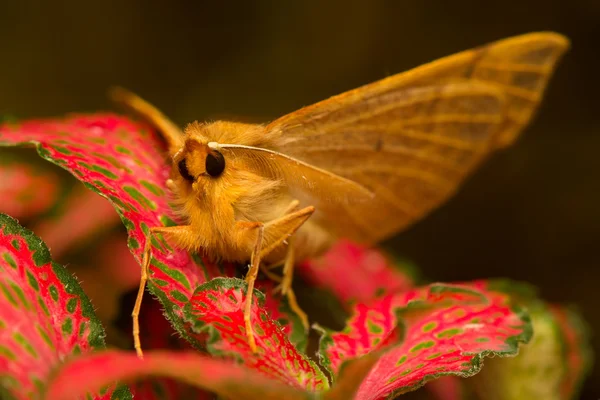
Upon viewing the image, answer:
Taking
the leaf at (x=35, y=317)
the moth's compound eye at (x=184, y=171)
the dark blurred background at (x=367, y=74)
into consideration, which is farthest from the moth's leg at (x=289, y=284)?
the dark blurred background at (x=367, y=74)

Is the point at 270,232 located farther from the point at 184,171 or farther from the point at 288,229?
the point at 184,171

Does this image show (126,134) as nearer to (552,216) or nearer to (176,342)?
(176,342)

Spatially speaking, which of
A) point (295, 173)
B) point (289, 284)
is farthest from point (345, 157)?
point (289, 284)

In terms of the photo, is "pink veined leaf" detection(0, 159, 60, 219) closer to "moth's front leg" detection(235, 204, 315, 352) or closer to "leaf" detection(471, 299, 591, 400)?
"moth's front leg" detection(235, 204, 315, 352)

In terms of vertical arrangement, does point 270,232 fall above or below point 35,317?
above

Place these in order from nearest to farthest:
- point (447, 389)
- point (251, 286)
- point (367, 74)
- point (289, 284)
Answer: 1. point (251, 286)
2. point (289, 284)
3. point (447, 389)
4. point (367, 74)

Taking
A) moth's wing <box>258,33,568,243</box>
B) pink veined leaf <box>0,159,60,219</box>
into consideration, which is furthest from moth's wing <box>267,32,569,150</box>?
pink veined leaf <box>0,159,60,219</box>

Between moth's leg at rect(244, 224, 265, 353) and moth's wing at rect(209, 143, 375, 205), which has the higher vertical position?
moth's wing at rect(209, 143, 375, 205)
